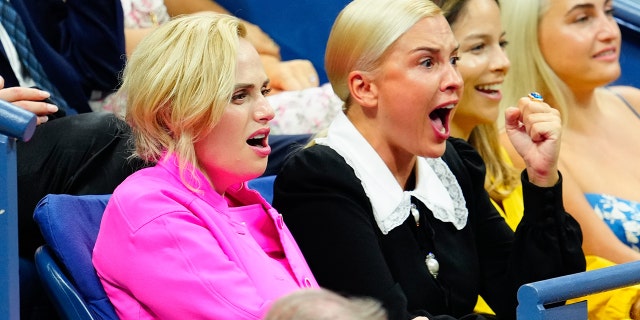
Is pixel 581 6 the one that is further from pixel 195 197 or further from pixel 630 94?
pixel 195 197

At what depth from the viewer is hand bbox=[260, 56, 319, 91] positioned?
3.15 metres

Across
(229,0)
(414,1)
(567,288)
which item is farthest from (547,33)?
(567,288)

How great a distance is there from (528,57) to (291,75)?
2.38 feet

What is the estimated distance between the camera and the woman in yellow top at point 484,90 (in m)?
2.58

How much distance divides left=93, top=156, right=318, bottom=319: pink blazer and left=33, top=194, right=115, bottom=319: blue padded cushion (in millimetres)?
21

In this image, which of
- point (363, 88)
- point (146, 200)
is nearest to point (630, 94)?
point (363, 88)

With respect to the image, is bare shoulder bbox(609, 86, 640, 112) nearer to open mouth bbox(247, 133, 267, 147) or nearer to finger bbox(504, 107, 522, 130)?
finger bbox(504, 107, 522, 130)

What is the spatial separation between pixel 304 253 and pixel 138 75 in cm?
47

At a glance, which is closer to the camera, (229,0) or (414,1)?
(414,1)

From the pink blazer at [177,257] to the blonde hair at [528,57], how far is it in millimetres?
1303

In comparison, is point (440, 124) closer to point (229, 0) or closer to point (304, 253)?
point (304, 253)

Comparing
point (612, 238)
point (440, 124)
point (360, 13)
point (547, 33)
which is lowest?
point (612, 238)

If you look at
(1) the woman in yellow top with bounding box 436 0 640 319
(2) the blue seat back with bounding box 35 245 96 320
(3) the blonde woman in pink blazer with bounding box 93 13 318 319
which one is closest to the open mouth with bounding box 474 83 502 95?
(1) the woman in yellow top with bounding box 436 0 640 319

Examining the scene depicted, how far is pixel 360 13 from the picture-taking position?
6.71ft
